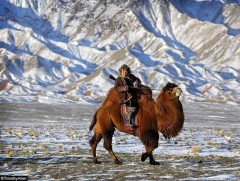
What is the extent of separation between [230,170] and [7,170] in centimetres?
512

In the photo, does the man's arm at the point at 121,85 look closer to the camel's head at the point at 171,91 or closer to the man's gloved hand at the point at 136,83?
the man's gloved hand at the point at 136,83

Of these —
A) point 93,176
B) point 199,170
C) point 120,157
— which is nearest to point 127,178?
point 93,176

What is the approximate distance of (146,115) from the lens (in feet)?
41.2

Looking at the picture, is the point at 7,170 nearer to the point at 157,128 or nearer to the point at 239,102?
the point at 157,128

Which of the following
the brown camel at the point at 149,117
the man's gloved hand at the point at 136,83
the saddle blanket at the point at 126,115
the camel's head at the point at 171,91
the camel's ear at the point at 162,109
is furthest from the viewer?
the man's gloved hand at the point at 136,83

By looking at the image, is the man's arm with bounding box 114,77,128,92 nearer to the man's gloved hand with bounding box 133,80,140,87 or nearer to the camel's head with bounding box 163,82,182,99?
the man's gloved hand with bounding box 133,80,140,87

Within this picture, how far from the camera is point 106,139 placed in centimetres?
1317

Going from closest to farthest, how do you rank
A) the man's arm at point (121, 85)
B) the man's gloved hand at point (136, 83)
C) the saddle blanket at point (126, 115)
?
the saddle blanket at point (126, 115) < the man's arm at point (121, 85) < the man's gloved hand at point (136, 83)

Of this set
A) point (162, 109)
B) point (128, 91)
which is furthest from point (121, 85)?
point (162, 109)

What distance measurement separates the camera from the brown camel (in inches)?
476

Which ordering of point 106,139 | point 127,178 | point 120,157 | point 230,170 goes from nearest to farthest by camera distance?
point 127,178
point 230,170
point 106,139
point 120,157

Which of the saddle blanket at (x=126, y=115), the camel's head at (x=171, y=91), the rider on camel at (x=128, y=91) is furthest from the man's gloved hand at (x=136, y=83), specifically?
the camel's head at (x=171, y=91)

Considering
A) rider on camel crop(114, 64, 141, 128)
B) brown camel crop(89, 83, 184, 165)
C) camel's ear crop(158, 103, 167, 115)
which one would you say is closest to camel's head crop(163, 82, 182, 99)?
brown camel crop(89, 83, 184, 165)

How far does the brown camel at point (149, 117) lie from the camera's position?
1209 centimetres
